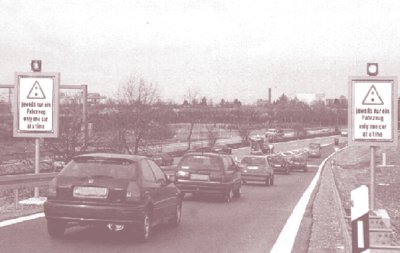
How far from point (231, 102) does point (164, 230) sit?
177481 mm

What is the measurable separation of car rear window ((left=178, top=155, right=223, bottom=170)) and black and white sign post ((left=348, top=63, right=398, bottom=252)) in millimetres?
10135

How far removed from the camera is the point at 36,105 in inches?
734

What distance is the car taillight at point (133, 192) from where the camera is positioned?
37.1 ft

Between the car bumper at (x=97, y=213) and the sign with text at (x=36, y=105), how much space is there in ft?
24.0

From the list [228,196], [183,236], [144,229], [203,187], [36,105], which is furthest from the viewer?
[228,196]

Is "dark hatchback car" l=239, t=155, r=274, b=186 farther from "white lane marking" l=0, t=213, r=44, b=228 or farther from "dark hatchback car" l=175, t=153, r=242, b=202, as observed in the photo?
"white lane marking" l=0, t=213, r=44, b=228

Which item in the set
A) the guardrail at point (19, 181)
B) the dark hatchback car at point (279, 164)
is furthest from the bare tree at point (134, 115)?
the guardrail at point (19, 181)

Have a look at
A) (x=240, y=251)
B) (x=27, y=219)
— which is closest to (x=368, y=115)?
(x=240, y=251)

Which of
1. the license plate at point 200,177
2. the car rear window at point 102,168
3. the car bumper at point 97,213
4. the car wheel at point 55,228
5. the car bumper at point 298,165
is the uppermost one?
the car rear window at point 102,168

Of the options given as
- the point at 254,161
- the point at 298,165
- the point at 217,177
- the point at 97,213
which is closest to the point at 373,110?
the point at 97,213

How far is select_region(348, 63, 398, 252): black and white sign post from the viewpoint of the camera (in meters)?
11.7

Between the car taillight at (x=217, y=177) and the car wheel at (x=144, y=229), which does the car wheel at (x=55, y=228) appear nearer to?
the car wheel at (x=144, y=229)

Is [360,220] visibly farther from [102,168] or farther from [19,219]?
[19,219]

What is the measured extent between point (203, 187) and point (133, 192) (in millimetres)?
10320
